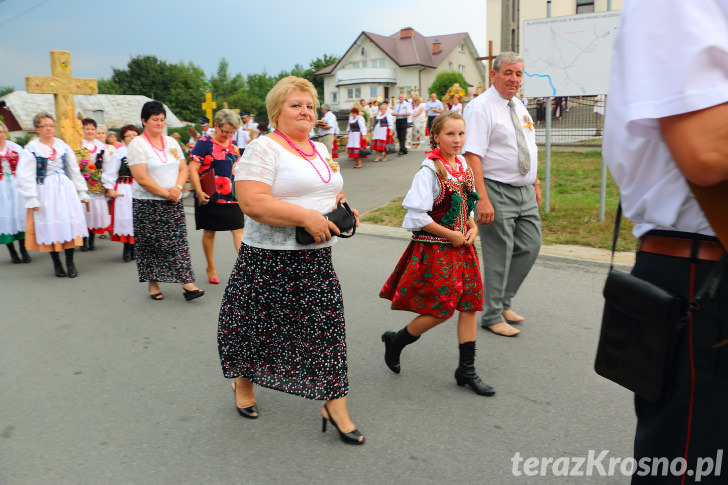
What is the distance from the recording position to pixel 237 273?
335 cm

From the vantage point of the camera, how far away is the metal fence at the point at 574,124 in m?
16.9

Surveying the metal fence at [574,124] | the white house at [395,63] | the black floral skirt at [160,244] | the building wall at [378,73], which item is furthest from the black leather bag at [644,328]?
the building wall at [378,73]

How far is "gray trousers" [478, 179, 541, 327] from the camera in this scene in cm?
461

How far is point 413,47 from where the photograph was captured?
216 feet

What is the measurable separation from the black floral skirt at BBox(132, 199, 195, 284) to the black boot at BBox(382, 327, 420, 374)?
2802 millimetres

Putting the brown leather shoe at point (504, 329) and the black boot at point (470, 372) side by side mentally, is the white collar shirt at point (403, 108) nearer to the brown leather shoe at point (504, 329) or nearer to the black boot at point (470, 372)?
the brown leather shoe at point (504, 329)

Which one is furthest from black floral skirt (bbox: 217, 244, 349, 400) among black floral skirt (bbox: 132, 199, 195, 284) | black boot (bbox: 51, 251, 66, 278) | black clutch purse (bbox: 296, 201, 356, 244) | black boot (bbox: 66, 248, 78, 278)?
black boot (bbox: 51, 251, 66, 278)

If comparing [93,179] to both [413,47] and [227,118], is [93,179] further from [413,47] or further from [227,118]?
[413,47]

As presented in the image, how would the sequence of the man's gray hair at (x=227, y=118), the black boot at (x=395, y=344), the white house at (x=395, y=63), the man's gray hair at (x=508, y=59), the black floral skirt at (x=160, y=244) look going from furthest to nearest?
the white house at (x=395, y=63) < the man's gray hair at (x=227, y=118) < the black floral skirt at (x=160, y=244) < the man's gray hair at (x=508, y=59) < the black boot at (x=395, y=344)

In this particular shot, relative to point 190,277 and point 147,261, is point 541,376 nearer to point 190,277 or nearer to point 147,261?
point 190,277

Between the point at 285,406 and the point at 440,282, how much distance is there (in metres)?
1.24

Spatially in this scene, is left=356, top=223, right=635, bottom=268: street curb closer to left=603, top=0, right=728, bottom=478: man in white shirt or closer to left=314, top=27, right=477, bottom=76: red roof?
left=603, top=0, right=728, bottom=478: man in white shirt

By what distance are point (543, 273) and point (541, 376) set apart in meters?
2.75

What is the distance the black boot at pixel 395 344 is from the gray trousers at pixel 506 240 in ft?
3.43
